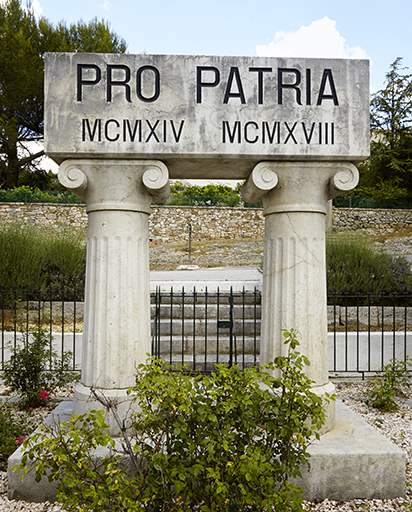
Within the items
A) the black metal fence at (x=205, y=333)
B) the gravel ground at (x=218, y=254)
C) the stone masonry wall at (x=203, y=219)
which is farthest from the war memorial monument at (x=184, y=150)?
the stone masonry wall at (x=203, y=219)

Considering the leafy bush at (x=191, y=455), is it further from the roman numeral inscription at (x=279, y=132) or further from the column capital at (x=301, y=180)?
the roman numeral inscription at (x=279, y=132)

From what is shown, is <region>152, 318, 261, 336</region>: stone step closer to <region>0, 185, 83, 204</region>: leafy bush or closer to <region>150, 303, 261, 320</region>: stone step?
<region>150, 303, 261, 320</region>: stone step

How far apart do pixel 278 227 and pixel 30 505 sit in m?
2.55

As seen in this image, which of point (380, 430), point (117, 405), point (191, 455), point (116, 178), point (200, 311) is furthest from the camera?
point (200, 311)

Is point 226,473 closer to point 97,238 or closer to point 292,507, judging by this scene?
point 292,507

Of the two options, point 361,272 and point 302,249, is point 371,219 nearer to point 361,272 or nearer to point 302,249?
point 361,272

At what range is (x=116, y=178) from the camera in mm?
3156

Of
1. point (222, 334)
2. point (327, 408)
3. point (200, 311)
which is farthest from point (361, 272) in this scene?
point (327, 408)

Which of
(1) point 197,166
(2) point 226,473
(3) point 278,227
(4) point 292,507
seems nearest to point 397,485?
(4) point 292,507

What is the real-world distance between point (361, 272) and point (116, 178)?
6408mm

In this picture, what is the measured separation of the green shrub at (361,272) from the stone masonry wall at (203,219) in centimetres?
1535

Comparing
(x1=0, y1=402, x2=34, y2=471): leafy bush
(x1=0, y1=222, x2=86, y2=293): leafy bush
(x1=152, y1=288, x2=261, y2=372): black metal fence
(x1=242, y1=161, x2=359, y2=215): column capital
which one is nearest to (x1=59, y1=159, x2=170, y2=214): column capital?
(x1=242, y1=161, x2=359, y2=215): column capital

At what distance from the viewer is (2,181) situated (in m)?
27.1

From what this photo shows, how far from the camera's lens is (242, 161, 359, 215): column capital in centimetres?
320
